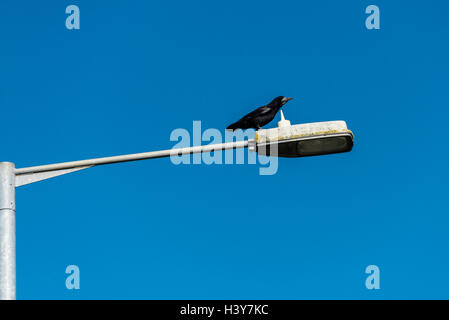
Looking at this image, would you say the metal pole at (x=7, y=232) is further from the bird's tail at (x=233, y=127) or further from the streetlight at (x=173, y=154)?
the bird's tail at (x=233, y=127)

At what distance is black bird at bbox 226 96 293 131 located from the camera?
10641 mm

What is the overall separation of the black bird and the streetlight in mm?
2160

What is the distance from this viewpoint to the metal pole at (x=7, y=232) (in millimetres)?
7340

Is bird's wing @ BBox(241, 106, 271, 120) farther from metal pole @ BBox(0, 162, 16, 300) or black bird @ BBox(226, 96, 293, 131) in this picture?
metal pole @ BBox(0, 162, 16, 300)

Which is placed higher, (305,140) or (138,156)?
(305,140)

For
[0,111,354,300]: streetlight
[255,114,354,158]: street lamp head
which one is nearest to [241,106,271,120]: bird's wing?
[0,111,354,300]: streetlight

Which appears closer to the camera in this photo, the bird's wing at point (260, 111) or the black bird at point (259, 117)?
the black bird at point (259, 117)

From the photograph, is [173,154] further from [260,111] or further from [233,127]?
[260,111]

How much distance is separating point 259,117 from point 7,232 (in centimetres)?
418

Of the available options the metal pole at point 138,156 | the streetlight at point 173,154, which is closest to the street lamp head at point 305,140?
the streetlight at point 173,154

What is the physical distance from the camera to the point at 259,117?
1099cm

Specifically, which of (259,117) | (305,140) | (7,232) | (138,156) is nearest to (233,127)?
(259,117)

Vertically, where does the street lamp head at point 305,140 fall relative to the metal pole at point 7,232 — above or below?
above

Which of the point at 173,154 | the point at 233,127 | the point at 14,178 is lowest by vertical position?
the point at 14,178
